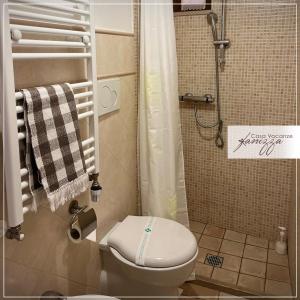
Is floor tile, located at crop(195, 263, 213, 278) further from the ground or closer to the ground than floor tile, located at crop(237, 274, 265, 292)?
further from the ground

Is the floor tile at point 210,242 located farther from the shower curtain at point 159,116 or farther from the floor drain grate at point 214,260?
the shower curtain at point 159,116

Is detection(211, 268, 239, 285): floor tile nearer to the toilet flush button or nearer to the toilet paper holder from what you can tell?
the toilet paper holder

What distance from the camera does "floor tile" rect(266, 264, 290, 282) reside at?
2105mm

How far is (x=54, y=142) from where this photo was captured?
3.97 ft

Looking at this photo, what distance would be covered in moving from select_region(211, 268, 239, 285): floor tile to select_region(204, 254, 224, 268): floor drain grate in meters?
0.05

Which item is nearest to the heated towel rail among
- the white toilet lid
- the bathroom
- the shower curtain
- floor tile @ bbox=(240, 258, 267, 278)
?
the bathroom

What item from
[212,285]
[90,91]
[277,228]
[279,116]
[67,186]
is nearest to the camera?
[67,186]

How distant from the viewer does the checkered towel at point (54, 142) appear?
1.11 m

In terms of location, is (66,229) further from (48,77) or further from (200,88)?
(200,88)

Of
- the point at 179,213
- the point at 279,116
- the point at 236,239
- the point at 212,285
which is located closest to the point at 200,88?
the point at 279,116

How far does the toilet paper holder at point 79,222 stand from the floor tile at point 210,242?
1.18 m

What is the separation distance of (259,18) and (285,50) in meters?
0.27

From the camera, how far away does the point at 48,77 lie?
1292 mm

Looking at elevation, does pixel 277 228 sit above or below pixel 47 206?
below
